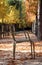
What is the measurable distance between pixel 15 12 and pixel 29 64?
2824cm

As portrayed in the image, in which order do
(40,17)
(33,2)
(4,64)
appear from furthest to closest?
(33,2) → (40,17) → (4,64)

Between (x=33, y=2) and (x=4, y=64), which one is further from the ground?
(x=4, y=64)

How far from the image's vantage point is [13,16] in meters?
35.9

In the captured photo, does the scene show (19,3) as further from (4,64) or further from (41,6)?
(4,64)

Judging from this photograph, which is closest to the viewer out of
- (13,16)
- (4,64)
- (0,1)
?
(4,64)

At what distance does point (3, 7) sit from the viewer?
90.0 ft

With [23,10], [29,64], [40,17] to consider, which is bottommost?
[23,10]

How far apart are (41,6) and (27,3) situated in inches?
512

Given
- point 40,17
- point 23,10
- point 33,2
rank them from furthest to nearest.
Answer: point 23,10
point 33,2
point 40,17

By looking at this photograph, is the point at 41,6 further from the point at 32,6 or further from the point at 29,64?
the point at 29,64

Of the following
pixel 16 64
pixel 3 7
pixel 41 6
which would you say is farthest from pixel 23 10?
pixel 16 64

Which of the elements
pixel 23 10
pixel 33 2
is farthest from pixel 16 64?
pixel 23 10

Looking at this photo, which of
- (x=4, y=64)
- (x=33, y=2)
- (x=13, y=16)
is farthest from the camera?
(x=13, y=16)

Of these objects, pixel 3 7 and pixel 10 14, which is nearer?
pixel 3 7
